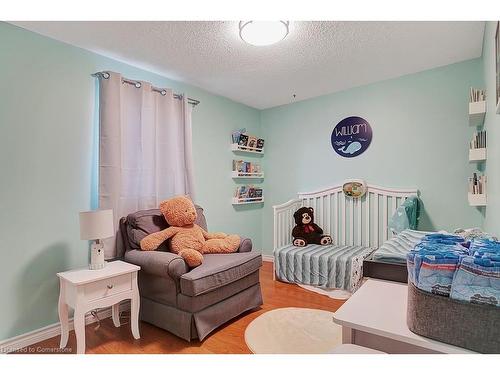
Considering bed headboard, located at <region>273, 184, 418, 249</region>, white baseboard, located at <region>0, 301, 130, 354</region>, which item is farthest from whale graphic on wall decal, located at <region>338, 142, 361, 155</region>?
white baseboard, located at <region>0, 301, 130, 354</region>

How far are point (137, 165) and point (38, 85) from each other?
914mm

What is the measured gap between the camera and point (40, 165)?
6.84 ft

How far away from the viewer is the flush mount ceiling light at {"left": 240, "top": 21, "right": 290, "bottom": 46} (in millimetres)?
1914

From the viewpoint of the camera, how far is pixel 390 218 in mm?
3127

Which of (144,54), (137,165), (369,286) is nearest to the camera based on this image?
(369,286)

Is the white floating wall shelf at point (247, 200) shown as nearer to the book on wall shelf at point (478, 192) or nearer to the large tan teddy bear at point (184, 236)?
the large tan teddy bear at point (184, 236)

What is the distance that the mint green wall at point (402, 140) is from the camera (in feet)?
9.18

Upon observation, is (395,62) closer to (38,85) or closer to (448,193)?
(448,193)

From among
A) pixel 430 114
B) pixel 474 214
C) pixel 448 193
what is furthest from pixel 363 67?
pixel 474 214

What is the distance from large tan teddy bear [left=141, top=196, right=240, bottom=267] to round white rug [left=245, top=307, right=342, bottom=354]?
68 centimetres

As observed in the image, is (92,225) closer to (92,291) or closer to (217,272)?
(92,291)

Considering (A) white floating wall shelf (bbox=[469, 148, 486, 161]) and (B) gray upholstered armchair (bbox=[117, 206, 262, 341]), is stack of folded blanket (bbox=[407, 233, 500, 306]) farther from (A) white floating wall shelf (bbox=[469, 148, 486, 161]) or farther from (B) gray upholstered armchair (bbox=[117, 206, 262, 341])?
(A) white floating wall shelf (bbox=[469, 148, 486, 161])

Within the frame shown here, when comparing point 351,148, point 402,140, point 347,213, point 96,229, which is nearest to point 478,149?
point 402,140

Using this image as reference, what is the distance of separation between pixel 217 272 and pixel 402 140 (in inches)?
95.4
